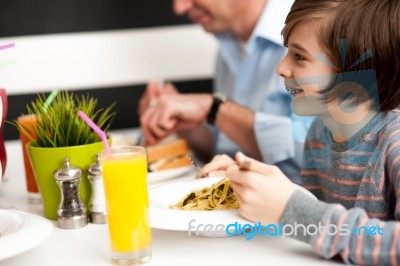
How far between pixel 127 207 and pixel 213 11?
1.10 metres

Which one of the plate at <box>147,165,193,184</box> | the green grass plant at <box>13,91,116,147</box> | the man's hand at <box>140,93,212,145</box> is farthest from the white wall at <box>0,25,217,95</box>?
the green grass plant at <box>13,91,116,147</box>

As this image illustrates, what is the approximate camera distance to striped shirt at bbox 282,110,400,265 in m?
0.86

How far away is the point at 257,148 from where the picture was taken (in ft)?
5.42

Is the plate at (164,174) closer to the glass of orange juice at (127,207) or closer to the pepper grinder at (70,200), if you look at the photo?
the pepper grinder at (70,200)

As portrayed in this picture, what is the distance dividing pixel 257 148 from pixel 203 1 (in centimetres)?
52

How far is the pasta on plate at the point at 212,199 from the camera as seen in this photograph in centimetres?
105

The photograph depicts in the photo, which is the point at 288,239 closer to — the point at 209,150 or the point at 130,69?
the point at 209,150

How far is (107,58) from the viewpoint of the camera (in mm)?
2441

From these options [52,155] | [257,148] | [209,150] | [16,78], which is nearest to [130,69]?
[16,78]

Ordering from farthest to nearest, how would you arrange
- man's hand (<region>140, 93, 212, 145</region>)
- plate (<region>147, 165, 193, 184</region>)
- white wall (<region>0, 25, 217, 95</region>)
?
white wall (<region>0, 25, 217, 95</region>), man's hand (<region>140, 93, 212, 145</region>), plate (<region>147, 165, 193, 184</region>)

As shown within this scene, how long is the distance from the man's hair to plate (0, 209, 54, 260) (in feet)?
1.69

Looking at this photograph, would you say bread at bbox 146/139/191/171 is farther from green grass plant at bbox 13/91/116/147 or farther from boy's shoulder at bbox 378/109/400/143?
boy's shoulder at bbox 378/109/400/143

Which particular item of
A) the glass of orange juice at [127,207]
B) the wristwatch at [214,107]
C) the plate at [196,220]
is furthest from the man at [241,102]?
the glass of orange juice at [127,207]

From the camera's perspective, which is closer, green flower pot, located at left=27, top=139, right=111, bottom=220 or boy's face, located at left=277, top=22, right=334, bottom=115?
boy's face, located at left=277, top=22, right=334, bottom=115
